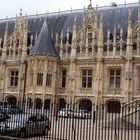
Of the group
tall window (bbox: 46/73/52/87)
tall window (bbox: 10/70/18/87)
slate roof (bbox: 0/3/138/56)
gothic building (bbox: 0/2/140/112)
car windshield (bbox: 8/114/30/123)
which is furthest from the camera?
tall window (bbox: 10/70/18/87)

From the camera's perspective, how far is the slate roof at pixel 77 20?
4034 centimetres

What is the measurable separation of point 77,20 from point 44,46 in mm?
6742

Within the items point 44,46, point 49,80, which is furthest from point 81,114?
point 44,46

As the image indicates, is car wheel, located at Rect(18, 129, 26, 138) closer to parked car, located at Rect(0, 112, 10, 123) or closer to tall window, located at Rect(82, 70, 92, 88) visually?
parked car, located at Rect(0, 112, 10, 123)

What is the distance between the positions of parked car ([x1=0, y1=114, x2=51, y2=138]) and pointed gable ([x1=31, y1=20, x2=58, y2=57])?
2374 cm

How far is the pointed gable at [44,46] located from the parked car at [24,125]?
2374 centimetres

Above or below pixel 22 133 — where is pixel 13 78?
above

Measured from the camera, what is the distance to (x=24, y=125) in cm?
1541

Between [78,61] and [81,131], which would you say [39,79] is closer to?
[78,61]

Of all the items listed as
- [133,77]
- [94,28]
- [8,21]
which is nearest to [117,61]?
[133,77]

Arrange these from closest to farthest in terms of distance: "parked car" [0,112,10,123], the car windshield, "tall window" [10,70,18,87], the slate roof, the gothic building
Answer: the car windshield < "parked car" [0,112,10,123] < the gothic building < the slate roof < "tall window" [10,70,18,87]

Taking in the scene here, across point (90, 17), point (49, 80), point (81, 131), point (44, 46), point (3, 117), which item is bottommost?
point (81, 131)

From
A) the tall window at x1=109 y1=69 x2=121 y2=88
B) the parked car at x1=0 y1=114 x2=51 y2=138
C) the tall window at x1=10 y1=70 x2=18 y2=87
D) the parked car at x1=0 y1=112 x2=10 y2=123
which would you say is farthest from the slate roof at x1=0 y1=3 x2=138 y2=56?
the parked car at x1=0 y1=112 x2=10 y2=123

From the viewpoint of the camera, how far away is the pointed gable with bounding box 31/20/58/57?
129 ft
